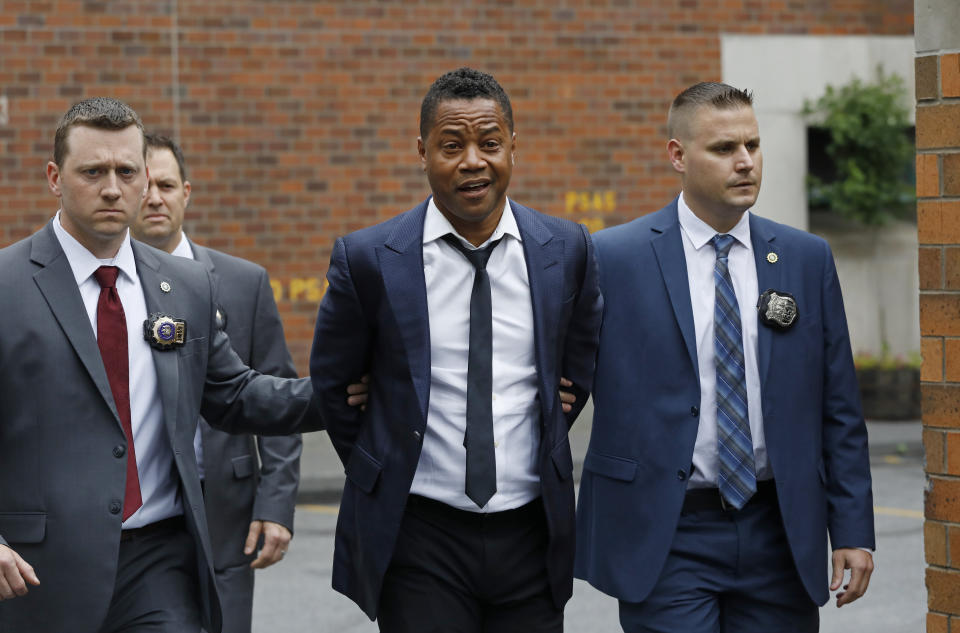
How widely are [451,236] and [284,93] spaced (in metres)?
9.00

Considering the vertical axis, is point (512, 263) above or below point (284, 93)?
below

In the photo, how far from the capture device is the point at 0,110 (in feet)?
38.8

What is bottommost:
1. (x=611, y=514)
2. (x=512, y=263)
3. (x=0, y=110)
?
(x=611, y=514)

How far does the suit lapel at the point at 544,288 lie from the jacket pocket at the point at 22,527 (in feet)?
4.39

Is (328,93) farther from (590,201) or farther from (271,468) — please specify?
(271,468)

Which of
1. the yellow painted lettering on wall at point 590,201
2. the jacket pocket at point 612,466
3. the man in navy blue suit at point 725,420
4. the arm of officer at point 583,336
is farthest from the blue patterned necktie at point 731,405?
the yellow painted lettering on wall at point 590,201

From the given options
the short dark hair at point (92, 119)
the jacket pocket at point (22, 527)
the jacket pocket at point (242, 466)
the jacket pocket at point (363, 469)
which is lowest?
the jacket pocket at point (242, 466)

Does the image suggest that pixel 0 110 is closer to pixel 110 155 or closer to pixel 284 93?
pixel 284 93

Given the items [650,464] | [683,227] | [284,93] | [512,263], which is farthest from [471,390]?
[284,93]

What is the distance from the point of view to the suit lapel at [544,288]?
142 inches

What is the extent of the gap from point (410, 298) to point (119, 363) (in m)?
0.81

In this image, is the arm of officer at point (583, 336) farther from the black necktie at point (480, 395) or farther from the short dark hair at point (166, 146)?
the short dark hair at point (166, 146)

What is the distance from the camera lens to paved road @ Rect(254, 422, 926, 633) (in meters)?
7.22

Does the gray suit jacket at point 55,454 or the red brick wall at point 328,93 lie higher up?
the red brick wall at point 328,93
